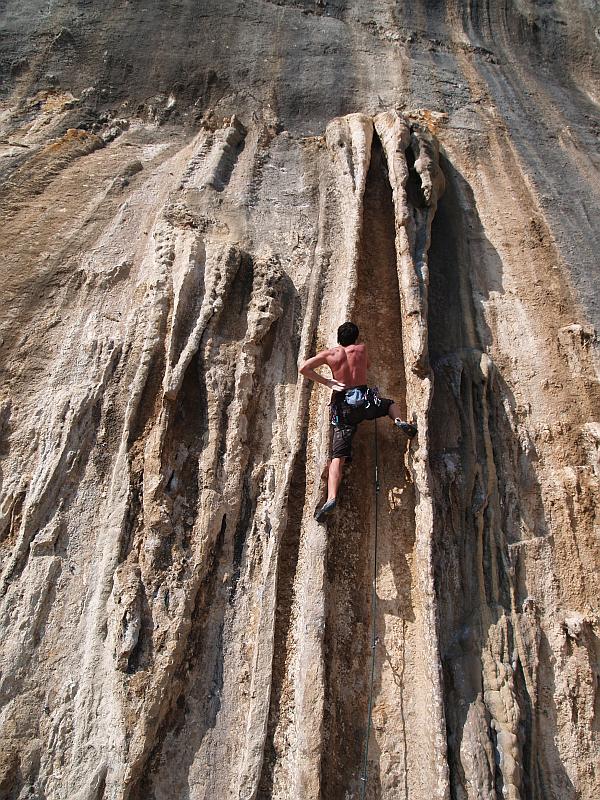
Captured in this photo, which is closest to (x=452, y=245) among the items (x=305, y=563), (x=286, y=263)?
(x=286, y=263)

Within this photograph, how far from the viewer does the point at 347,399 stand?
486 centimetres

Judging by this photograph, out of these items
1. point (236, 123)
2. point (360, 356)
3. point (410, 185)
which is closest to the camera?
point (360, 356)

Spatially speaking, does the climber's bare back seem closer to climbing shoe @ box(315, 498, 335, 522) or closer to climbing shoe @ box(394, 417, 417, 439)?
climbing shoe @ box(394, 417, 417, 439)

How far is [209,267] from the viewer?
578 centimetres

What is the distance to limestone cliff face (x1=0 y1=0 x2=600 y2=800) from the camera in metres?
4.03

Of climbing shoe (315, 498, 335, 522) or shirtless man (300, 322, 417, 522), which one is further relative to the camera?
shirtless man (300, 322, 417, 522)

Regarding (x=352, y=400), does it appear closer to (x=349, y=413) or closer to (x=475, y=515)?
(x=349, y=413)

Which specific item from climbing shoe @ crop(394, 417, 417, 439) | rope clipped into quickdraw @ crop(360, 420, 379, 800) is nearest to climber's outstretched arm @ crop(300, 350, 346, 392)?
climbing shoe @ crop(394, 417, 417, 439)

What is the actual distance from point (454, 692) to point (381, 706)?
53cm

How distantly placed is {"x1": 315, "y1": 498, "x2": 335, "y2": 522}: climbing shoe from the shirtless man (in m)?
0.14

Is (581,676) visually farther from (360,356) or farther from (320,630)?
(360,356)

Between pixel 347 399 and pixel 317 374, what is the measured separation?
13.1 inches

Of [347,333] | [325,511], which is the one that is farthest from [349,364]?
[325,511]

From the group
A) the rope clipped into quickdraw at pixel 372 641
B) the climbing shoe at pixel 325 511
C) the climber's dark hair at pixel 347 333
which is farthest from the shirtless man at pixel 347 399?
the rope clipped into quickdraw at pixel 372 641
